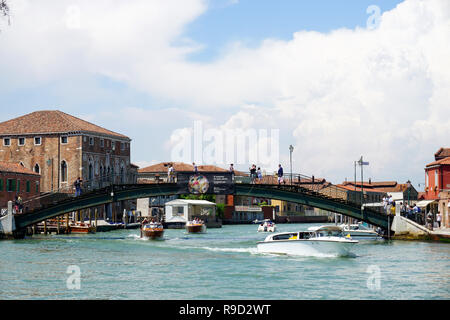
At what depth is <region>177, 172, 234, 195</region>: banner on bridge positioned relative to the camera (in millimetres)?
49469

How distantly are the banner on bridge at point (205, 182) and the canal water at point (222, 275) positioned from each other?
9427 millimetres

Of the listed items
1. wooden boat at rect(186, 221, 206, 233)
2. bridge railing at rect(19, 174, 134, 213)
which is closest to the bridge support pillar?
bridge railing at rect(19, 174, 134, 213)

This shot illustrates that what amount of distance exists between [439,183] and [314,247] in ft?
80.5

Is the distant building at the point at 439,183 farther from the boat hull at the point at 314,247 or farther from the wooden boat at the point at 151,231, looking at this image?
the wooden boat at the point at 151,231

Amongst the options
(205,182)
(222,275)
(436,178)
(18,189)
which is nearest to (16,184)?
(18,189)

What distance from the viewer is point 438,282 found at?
25125mm

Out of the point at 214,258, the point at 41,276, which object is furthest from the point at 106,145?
the point at 41,276

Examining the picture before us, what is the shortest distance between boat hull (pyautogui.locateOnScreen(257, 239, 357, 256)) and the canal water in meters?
Result: 0.50

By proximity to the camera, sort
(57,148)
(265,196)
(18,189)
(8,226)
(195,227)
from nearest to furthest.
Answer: (265,196), (8,226), (18,189), (195,227), (57,148)

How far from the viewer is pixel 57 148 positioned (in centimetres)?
8494

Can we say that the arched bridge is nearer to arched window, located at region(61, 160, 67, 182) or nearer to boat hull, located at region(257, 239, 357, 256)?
boat hull, located at region(257, 239, 357, 256)

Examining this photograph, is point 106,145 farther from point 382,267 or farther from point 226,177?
point 382,267

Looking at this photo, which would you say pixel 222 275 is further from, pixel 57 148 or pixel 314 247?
pixel 57 148
